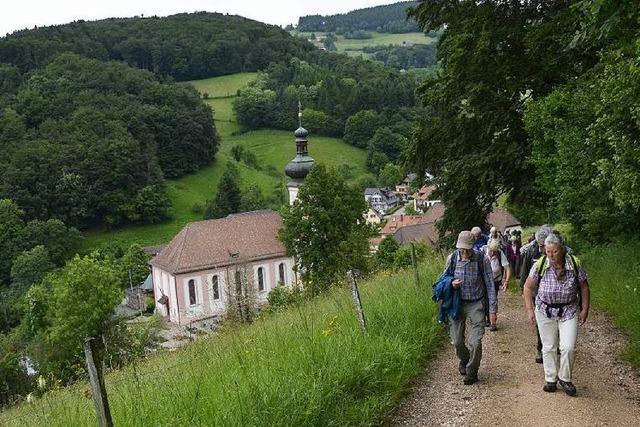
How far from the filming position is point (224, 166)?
100 m

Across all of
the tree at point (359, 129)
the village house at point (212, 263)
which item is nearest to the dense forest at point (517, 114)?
the village house at point (212, 263)

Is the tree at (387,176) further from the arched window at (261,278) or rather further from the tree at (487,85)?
the tree at (487,85)

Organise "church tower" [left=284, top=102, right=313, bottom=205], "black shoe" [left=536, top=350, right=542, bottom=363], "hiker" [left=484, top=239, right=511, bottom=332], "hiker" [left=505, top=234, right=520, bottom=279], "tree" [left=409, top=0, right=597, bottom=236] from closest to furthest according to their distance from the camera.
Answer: "black shoe" [left=536, top=350, right=542, bottom=363] < "hiker" [left=484, top=239, right=511, bottom=332] < "hiker" [left=505, top=234, right=520, bottom=279] < "tree" [left=409, top=0, right=597, bottom=236] < "church tower" [left=284, top=102, right=313, bottom=205]

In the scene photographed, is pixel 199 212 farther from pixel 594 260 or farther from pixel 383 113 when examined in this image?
pixel 594 260

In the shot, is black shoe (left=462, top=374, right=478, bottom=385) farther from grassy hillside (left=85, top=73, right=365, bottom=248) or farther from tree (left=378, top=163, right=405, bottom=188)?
tree (left=378, top=163, right=405, bottom=188)

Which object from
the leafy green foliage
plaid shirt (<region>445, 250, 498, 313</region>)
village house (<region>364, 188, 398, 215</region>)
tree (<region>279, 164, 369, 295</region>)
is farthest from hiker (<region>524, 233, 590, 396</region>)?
village house (<region>364, 188, 398, 215</region>)

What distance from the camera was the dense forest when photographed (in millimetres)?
12477

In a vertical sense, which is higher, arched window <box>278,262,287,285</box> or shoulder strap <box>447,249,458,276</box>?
shoulder strap <box>447,249,458,276</box>

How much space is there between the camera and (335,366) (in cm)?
625

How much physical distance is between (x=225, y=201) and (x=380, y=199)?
27.8 meters

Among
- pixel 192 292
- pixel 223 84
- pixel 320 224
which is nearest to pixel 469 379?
pixel 320 224

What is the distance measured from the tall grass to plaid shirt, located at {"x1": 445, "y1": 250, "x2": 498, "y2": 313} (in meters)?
1.90

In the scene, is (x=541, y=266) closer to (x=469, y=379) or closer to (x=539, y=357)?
(x=469, y=379)

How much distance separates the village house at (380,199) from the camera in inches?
3922
